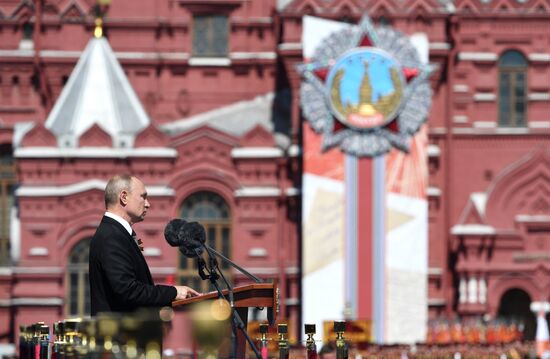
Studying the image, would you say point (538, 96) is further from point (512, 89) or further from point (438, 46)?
point (438, 46)

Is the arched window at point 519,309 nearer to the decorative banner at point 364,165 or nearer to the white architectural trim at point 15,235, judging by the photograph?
the decorative banner at point 364,165

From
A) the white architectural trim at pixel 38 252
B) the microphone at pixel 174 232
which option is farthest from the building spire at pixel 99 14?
the microphone at pixel 174 232

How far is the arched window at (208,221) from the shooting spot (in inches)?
1401

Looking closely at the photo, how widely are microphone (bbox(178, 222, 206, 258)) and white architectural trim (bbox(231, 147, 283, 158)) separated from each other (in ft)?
80.8

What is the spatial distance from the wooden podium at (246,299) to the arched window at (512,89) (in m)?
26.6

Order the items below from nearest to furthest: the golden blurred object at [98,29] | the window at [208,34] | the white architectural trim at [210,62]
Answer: the golden blurred object at [98,29] → the white architectural trim at [210,62] → the window at [208,34]

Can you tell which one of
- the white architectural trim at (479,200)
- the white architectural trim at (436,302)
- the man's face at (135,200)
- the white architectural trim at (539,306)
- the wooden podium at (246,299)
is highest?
the white architectural trim at (479,200)

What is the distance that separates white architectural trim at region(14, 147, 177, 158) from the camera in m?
35.0

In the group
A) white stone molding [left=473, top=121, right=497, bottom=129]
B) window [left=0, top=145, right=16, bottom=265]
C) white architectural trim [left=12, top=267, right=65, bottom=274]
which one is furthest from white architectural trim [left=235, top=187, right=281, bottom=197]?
window [left=0, top=145, right=16, bottom=265]

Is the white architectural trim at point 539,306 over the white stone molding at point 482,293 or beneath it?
beneath

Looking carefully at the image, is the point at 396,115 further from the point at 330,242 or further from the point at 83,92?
the point at 83,92

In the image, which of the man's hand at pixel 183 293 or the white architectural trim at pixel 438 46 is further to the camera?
the white architectural trim at pixel 438 46

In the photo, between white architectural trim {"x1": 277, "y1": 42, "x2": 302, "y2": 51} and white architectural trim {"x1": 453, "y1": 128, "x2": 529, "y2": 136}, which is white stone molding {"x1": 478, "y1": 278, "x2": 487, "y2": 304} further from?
white architectural trim {"x1": 277, "y1": 42, "x2": 302, "y2": 51}

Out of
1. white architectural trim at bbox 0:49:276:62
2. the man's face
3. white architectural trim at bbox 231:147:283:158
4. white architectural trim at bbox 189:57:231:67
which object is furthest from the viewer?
white architectural trim at bbox 189:57:231:67
